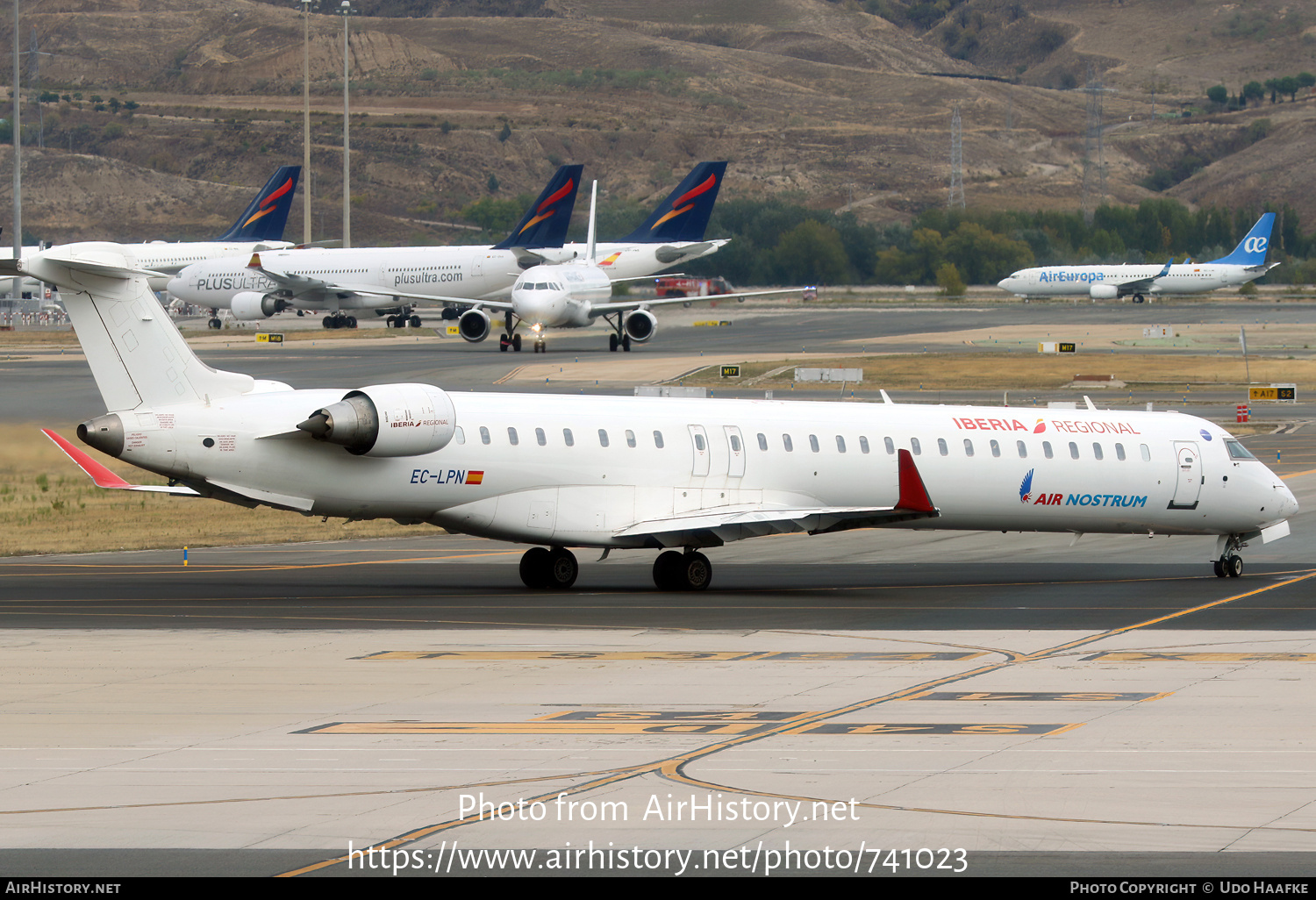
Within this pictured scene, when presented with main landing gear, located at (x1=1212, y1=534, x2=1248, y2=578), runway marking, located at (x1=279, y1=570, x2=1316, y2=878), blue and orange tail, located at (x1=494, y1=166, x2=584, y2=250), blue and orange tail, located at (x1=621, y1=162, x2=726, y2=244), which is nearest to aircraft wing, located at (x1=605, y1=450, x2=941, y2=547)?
runway marking, located at (x1=279, y1=570, x2=1316, y2=878)

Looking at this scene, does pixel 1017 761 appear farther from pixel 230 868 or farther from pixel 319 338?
pixel 319 338

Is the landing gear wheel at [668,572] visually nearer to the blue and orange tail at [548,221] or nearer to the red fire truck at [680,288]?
the blue and orange tail at [548,221]

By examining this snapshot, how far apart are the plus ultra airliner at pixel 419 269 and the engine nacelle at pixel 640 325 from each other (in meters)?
9.15

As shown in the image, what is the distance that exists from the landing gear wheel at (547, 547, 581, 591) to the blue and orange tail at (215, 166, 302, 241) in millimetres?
96571

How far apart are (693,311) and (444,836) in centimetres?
12314

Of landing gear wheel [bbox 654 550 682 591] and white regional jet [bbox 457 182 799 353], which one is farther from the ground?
white regional jet [bbox 457 182 799 353]

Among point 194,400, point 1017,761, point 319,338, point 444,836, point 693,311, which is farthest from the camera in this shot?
point 693,311

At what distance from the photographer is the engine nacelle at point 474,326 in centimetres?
8643

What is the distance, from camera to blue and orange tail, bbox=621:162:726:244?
351 feet

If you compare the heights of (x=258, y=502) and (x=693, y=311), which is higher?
(x=693, y=311)

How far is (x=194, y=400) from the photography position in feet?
89.4

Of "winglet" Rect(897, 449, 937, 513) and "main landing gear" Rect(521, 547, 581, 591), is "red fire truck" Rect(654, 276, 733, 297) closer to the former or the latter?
"main landing gear" Rect(521, 547, 581, 591)

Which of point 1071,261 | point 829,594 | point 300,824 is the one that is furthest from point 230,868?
point 1071,261

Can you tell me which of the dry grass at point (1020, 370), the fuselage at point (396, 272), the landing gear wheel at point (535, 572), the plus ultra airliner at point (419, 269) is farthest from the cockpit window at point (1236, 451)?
the fuselage at point (396, 272)
